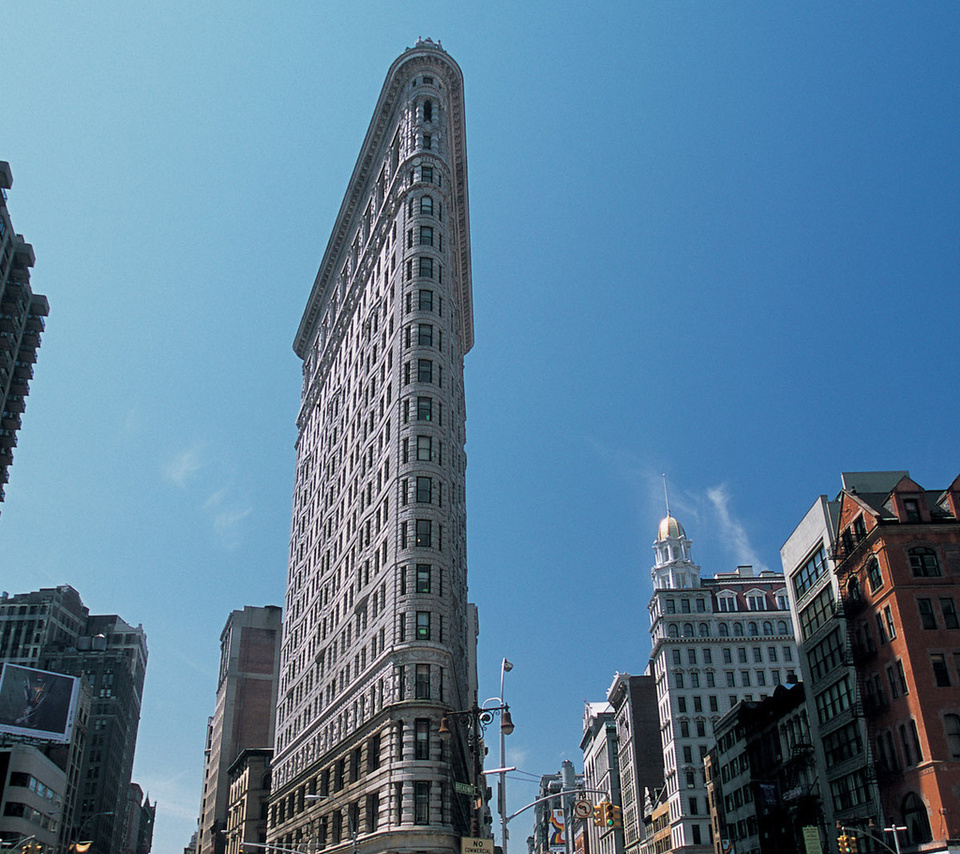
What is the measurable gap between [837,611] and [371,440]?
3900 cm

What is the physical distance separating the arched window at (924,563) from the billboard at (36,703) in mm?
87958

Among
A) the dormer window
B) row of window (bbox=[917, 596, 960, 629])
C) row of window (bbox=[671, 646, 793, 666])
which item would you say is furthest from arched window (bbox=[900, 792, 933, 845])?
row of window (bbox=[671, 646, 793, 666])

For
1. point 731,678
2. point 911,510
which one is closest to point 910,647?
point 911,510

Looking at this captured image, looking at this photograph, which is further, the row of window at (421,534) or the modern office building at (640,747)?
the modern office building at (640,747)

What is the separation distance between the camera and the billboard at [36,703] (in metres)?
94.8

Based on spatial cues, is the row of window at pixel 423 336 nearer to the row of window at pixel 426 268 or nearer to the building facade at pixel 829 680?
the row of window at pixel 426 268

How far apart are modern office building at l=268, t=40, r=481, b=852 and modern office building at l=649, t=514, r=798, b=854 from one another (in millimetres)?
51891

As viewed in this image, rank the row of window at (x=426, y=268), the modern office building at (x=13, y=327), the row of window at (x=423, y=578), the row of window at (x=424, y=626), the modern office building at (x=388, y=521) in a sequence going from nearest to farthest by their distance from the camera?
the modern office building at (x=388, y=521) < the row of window at (x=424, y=626) < the row of window at (x=423, y=578) < the row of window at (x=426, y=268) < the modern office building at (x=13, y=327)

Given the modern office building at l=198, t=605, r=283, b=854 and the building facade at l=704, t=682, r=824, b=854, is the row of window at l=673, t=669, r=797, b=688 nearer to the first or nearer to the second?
the building facade at l=704, t=682, r=824, b=854

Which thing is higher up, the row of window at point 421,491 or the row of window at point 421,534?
the row of window at point 421,491

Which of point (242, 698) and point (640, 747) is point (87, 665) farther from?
point (640, 747)

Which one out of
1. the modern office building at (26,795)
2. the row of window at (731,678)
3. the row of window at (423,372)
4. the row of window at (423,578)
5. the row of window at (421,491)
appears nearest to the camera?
the row of window at (423,578)

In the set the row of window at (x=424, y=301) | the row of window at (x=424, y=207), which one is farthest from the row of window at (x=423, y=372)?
the row of window at (x=424, y=207)

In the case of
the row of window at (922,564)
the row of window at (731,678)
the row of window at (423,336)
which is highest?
the row of window at (423,336)
